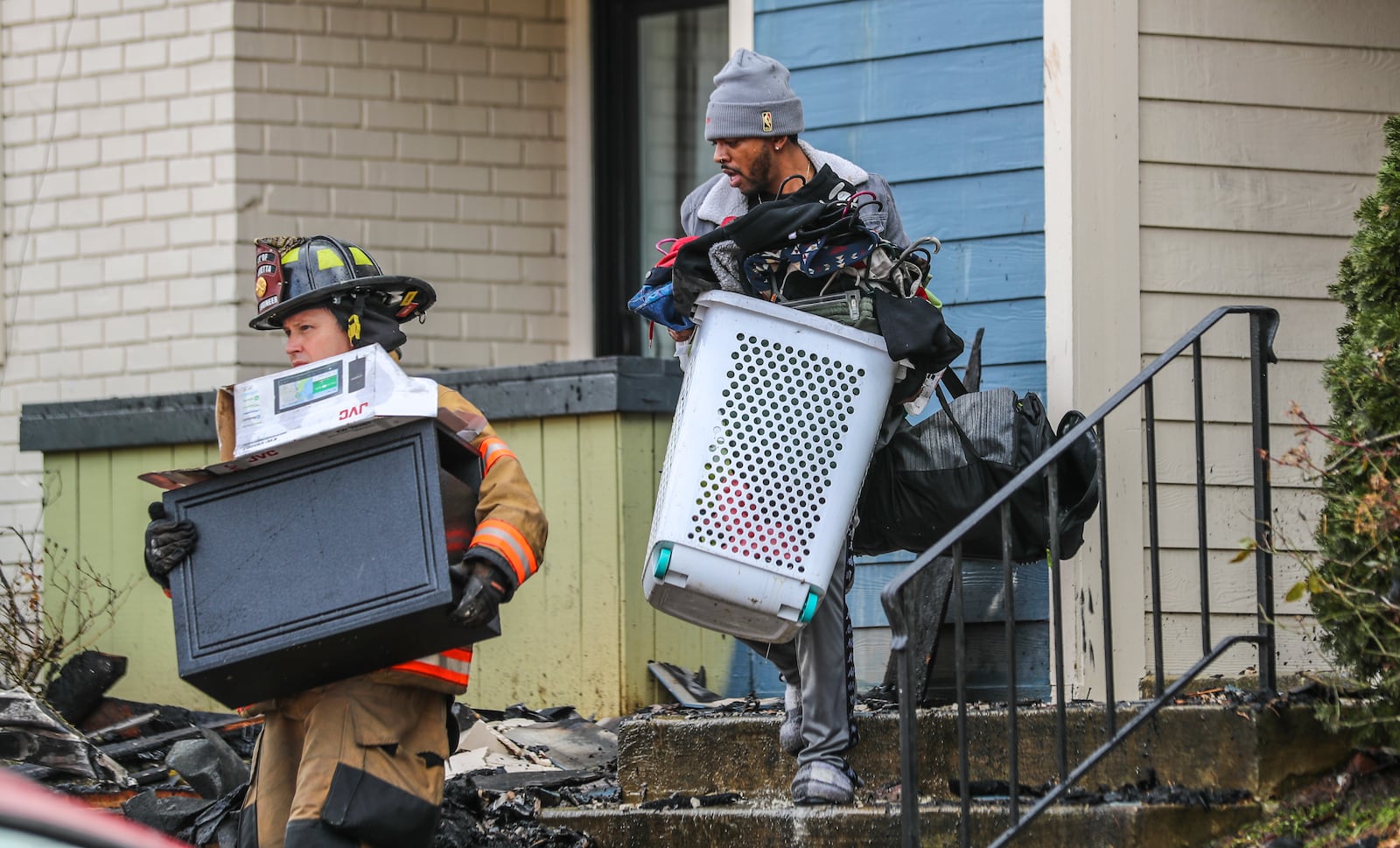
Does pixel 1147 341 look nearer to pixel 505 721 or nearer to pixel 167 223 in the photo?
pixel 505 721

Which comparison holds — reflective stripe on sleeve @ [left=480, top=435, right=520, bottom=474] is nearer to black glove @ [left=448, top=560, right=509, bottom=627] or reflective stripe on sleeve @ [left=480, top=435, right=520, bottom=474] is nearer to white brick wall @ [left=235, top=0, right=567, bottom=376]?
black glove @ [left=448, top=560, right=509, bottom=627]

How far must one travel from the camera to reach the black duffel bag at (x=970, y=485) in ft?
16.8

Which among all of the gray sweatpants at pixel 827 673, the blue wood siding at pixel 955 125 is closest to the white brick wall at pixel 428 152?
the blue wood siding at pixel 955 125

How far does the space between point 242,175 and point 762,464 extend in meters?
4.50

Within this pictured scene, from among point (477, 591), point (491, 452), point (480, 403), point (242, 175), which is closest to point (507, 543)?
point (477, 591)

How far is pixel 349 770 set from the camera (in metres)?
4.18

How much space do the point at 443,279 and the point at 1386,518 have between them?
203 inches

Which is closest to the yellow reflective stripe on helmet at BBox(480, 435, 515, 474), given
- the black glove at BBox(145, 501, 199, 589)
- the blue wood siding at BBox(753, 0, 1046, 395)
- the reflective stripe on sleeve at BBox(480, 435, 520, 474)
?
the reflective stripe on sleeve at BBox(480, 435, 520, 474)

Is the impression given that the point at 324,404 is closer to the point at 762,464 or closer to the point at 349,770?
the point at 349,770

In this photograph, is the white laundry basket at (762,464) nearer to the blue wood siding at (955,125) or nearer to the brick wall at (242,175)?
the blue wood siding at (955,125)

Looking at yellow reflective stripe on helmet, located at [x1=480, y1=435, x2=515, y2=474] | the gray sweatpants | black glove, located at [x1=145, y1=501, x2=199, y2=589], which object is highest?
yellow reflective stripe on helmet, located at [x1=480, y1=435, x2=515, y2=474]

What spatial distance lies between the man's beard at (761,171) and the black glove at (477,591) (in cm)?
138

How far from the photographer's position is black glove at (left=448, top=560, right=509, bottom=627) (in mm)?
4129

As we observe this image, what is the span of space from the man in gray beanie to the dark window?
3.86 m
